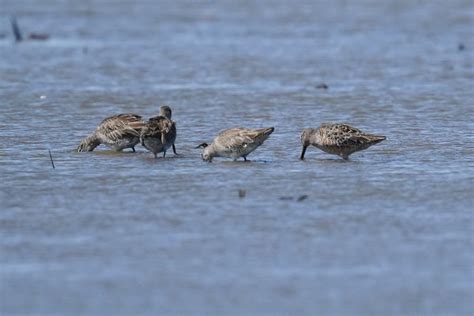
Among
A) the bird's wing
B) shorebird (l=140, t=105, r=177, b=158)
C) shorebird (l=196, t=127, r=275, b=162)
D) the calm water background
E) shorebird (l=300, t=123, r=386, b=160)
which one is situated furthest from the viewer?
the bird's wing

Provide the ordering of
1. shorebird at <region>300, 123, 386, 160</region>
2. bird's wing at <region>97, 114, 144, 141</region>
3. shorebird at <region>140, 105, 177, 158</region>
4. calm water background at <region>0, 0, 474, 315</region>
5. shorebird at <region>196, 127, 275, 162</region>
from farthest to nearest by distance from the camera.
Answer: bird's wing at <region>97, 114, 144, 141</region> < shorebird at <region>140, 105, 177, 158</region> < shorebird at <region>300, 123, 386, 160</region> < shorebird at <region>196, 127, 275, 162</region> < calm water background at <region>0, 0, 474, 315</region>

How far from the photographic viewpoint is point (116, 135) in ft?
42.7

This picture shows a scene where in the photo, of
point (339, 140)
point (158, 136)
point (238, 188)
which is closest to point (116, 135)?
point (158, 136)

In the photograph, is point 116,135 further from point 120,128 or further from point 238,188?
point 238,188

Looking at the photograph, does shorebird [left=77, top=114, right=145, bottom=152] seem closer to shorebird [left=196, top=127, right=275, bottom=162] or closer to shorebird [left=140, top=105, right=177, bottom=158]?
shorebird [left=140, top=105, right=177, bottom=158]

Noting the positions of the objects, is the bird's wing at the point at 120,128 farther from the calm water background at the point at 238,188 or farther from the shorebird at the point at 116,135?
the calm water background at the point at 238,188

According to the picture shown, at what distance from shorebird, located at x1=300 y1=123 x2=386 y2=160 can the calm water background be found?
140 millimetres

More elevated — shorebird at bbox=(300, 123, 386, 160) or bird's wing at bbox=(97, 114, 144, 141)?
bird's wing at bbox=(97, 114, 144, 141)

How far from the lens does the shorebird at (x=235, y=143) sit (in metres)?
12.1

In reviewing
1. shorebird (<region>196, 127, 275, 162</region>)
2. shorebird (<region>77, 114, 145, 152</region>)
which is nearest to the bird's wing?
shorebird (<region>77, 114, 145, 152</region>)

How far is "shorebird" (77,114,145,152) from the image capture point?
42.6ft

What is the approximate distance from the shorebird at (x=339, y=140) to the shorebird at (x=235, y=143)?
465 mm

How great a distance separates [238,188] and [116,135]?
265 cm

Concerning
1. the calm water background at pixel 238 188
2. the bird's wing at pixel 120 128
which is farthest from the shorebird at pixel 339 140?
the bird's wing at pixel 120 128
